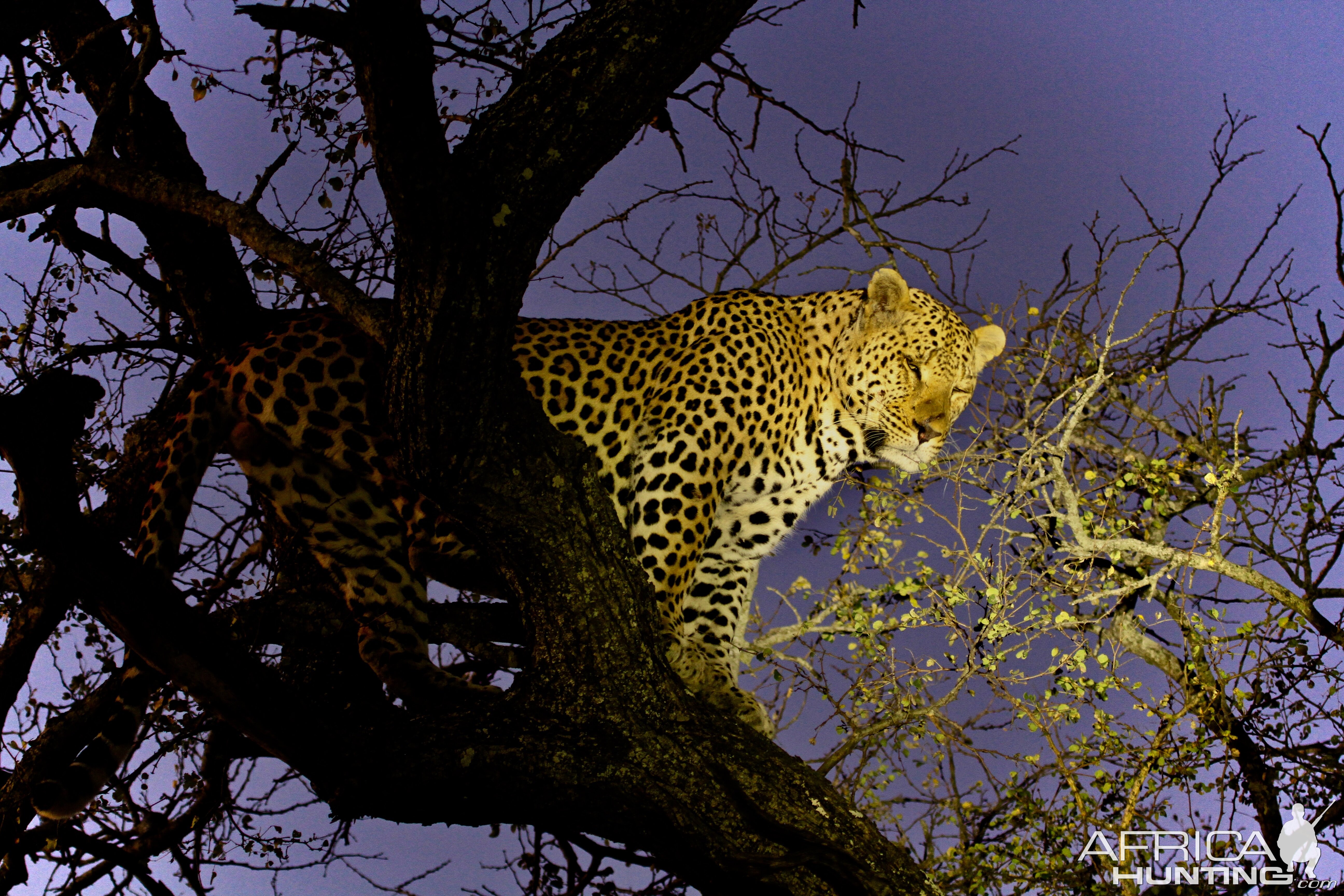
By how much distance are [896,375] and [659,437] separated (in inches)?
63.7

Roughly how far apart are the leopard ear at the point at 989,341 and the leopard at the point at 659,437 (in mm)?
13

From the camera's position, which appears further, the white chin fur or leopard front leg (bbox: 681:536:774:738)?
the white chin fur

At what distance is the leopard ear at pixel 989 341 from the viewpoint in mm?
7020

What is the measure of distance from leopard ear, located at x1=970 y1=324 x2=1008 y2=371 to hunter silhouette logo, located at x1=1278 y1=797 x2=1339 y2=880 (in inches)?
122

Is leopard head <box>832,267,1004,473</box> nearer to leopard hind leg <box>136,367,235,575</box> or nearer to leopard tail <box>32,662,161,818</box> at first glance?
leopard hind leg <box>136,367,235,575</box>

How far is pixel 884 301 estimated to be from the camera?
635 centimetres

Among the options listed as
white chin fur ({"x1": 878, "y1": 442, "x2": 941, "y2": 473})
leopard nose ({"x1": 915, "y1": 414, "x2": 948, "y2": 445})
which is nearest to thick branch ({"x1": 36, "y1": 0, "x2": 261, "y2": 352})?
white chin fur ({"x1": 878, "y1": 442, "x2": 941, "y2": 473})

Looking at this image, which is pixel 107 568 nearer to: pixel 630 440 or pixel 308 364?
pixel 308 364

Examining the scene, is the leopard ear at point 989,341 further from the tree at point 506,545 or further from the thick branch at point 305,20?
the thick branch at point 305,20

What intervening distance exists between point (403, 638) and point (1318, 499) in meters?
5.50

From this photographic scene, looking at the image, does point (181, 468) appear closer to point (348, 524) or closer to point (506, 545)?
point (348, 524)

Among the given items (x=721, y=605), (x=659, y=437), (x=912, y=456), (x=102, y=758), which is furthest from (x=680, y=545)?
(x=102, y=758)

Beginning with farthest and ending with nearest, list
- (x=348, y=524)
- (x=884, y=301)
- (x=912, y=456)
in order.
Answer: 1. (x=884, y=301)
2. (x=912, y=456)
3. (x=348, y=524)

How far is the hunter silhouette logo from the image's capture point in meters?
5.66
